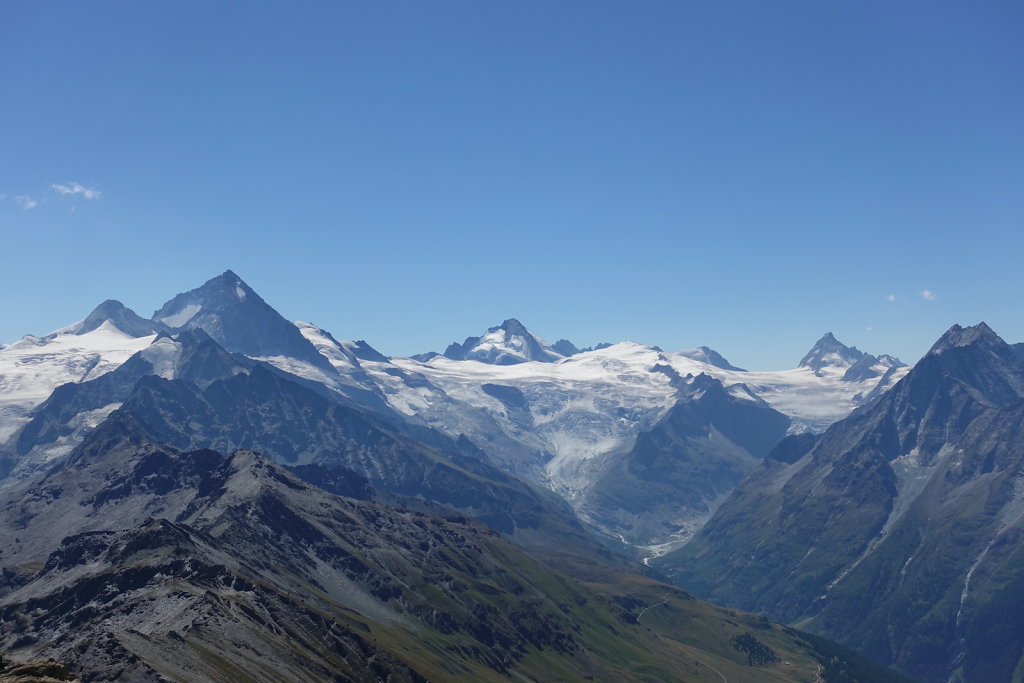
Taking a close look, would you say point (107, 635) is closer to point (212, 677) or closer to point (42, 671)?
point (212, 677)

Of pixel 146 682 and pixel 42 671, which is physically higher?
pixel 42 671

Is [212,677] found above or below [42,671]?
below

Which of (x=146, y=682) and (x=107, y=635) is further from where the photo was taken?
(x=107, y=635)

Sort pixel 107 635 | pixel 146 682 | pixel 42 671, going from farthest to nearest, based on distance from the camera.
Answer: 1. pixel 107 635
2. pixel 146 682
3. pixel 42 671

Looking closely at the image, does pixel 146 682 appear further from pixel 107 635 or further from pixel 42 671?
pixel 42 671

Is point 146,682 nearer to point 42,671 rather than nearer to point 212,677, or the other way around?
point 212,677

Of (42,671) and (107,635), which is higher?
(42,671)

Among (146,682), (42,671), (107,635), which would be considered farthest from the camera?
(107,635)

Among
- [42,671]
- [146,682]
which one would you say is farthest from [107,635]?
[42,671]

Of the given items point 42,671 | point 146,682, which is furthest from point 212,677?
point 42,671
